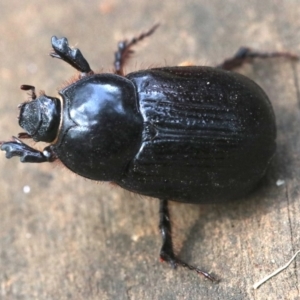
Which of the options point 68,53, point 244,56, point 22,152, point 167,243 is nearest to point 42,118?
point 22,152

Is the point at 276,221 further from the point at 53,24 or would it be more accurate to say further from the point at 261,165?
the point at 53,24

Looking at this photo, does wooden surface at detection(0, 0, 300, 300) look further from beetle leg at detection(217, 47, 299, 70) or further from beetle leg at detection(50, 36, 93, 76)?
beetle leg at detection(50, 36, 93, 76)

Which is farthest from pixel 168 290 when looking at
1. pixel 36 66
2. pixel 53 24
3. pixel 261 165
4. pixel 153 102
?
pixel 53 24

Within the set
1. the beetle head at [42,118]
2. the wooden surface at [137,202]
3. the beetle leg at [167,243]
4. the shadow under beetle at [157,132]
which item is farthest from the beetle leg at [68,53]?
the beetle leg at [167,243]

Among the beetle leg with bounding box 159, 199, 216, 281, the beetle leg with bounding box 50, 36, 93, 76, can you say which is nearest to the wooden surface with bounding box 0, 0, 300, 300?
the beetle leg with bounding box 159, 199, 216, 281

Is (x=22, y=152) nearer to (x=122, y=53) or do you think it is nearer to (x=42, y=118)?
(x=42, y=118)

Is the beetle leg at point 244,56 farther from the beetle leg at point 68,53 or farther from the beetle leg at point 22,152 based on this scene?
the beetle leg at point 22,152
